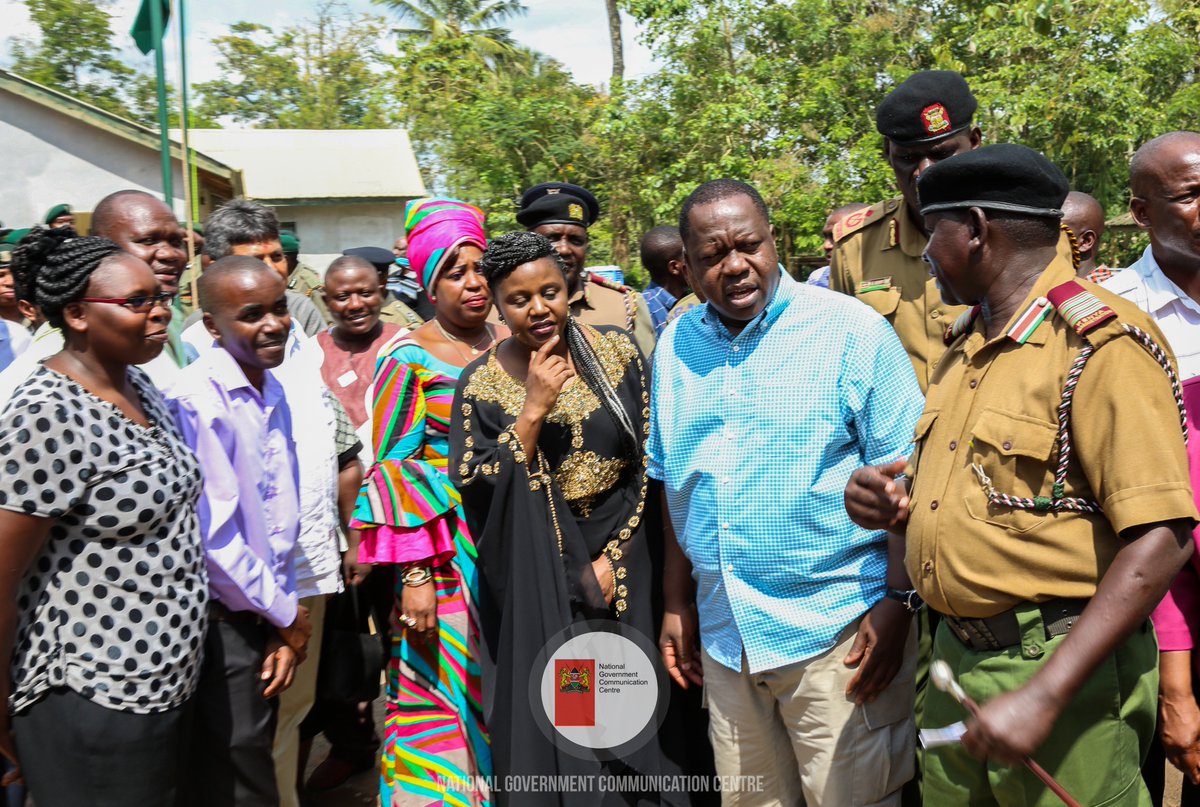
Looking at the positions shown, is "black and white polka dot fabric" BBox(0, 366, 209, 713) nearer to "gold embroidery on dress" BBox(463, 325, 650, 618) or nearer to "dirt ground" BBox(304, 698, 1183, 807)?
"gold embroidery on dress" BBox(463, 325, 650, 618)

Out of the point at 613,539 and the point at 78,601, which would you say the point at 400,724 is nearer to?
the point at 613,539

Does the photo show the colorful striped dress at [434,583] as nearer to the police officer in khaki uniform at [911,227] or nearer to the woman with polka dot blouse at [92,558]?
the woman with polka dot blouse at [92,558]

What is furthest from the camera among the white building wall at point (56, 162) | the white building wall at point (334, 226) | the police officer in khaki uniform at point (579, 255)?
the white building wall at point (334, 226)

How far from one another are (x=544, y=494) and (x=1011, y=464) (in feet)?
5.24

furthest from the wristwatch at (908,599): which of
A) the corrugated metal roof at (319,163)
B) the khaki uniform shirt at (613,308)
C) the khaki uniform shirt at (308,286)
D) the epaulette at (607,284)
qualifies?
the corrugated metal roof at (319,163)

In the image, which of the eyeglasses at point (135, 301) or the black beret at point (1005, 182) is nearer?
the black beret at point (1005, 182)

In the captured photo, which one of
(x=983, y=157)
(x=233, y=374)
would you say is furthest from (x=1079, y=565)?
(x=233, y=374)

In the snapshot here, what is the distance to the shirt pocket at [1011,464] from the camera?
6.99ft

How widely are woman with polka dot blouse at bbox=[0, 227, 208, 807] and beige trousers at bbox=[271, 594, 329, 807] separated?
2.65ft

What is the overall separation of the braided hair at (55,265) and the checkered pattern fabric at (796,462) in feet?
5.70

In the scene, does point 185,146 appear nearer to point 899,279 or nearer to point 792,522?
point 899,279

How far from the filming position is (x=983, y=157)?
7.25ft

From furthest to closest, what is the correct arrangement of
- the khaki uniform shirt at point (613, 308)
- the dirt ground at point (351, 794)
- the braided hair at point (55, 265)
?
1. the khaki uniform shirt at point (613, 308)
2. the dirt ground at point (351, 794)
3. the braided hair at point (55, 265)

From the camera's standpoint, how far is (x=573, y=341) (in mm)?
3557
